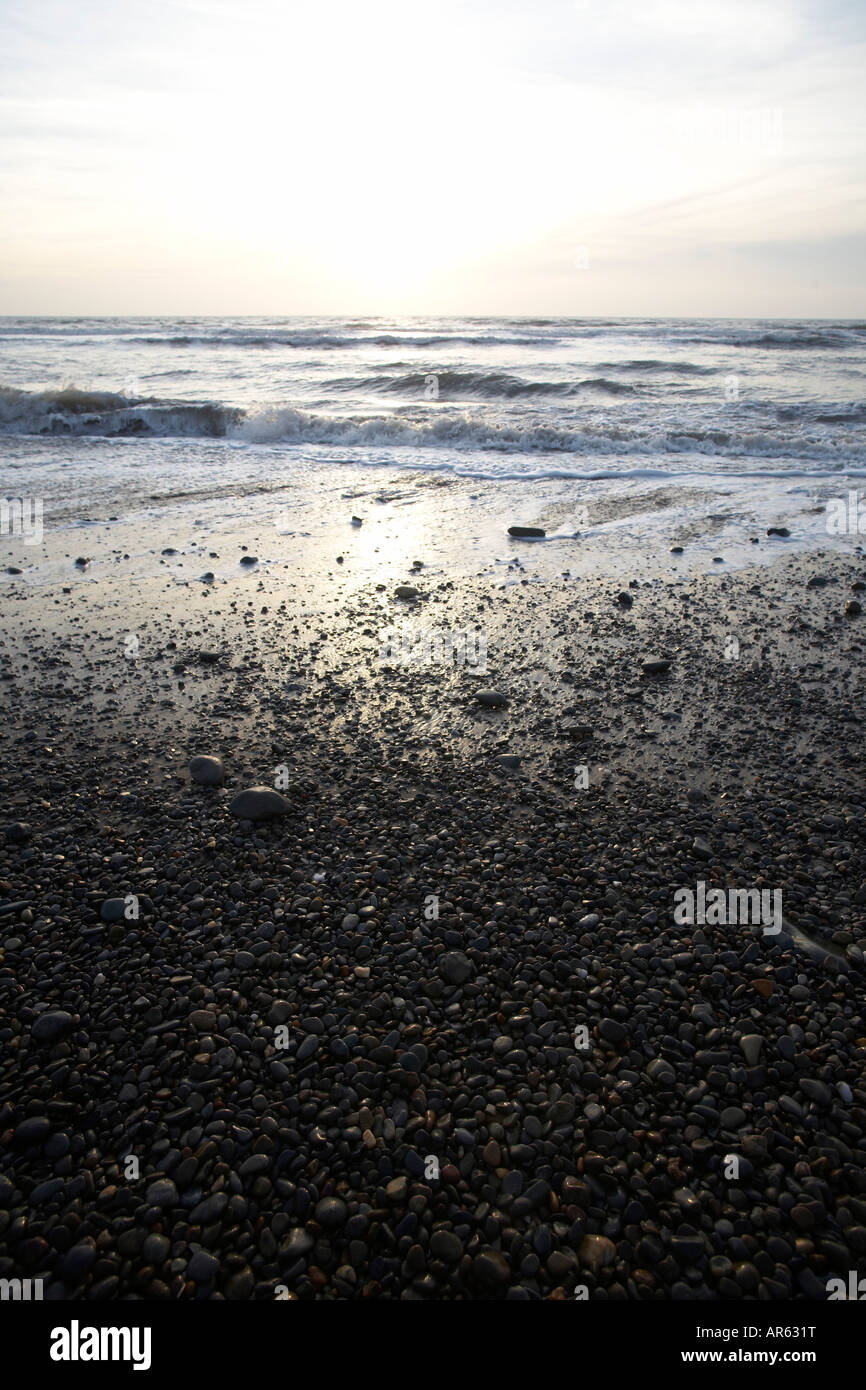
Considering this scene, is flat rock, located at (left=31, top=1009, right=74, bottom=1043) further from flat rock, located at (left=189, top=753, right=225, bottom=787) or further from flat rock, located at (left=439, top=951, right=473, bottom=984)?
flat rock, located at (left=189, top=753, right=225, bottom=787)

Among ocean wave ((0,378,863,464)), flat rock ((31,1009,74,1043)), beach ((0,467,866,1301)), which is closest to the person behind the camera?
beach ((0,467,866,1301))

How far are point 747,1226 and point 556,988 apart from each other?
4.46 feet

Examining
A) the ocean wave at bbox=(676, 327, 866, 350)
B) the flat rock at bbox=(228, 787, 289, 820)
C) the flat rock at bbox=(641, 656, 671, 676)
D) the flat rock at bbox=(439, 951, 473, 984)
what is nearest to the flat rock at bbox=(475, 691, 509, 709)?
the flat rock at bbox=(641, 656, 671, 676)

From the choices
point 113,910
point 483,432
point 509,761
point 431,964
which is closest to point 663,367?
point 483,432

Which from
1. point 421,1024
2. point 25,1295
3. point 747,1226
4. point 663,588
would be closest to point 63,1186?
point 25,1295

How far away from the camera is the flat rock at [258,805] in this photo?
17.8ft

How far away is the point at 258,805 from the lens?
17.9 feet

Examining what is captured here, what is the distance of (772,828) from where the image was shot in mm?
5355

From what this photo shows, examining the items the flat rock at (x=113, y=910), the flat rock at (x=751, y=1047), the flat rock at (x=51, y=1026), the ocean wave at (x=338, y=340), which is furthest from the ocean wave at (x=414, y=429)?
the ocean wave at (x=338, y=340)

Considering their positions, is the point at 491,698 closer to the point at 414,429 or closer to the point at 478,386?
the point at 414,429

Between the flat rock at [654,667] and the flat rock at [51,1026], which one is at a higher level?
the flat rock at [654,667]

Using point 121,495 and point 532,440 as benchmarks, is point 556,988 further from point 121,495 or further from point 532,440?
point 532,440

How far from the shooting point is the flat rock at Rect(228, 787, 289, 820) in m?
5.43

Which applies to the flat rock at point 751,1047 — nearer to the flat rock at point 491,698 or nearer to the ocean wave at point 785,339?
the flat rock at point 491,698
